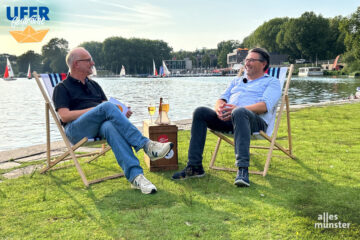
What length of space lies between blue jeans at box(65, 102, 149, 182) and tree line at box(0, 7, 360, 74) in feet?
147

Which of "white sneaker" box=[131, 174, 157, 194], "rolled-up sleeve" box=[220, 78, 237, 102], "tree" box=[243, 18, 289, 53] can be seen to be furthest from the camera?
"tree" box=[243, 18, 289, 53]

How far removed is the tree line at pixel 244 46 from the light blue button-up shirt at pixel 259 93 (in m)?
43.5

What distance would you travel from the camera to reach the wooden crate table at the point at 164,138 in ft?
11.6

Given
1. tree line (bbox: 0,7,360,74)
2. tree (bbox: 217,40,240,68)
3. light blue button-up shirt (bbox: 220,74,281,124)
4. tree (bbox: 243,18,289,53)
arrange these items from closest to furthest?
light blue button-up shirt (bbox: 220,74,281,124) → tree line (bbox: 0,7,360,74) → tree (bbox: 243,18,289,53) → tree (bbox: 217,40,240,68)

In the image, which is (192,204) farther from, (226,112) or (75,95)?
(75,95)

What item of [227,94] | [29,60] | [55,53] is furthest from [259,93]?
[29,60]

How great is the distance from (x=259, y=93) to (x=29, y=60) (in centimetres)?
11245

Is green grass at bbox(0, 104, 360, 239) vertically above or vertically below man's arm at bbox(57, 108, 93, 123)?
below

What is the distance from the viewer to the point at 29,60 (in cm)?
10450

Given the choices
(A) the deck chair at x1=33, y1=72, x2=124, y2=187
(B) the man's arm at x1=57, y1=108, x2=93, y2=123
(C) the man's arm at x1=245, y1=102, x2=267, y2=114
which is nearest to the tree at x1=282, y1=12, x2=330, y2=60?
(C) the man's arm at x1=245, y1=102, x2=267, y2=114

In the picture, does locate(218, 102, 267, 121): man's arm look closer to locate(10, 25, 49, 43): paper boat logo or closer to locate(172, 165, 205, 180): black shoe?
locate(172, 165, 205, 180): black shoe

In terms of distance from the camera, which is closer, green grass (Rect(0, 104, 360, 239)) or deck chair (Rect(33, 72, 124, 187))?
green grass (Rect(0, 104, 360, 239))

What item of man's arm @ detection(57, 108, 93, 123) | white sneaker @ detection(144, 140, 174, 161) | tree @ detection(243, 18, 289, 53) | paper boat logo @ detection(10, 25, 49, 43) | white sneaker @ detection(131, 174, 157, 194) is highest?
tree @ detection(243, 18, 289, 53)

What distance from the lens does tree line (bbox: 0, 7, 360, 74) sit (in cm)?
6283
